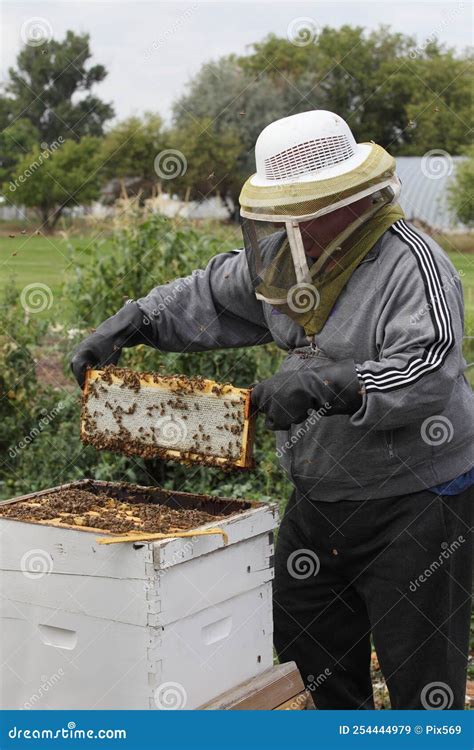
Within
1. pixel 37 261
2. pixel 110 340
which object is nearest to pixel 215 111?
pixel 37 261

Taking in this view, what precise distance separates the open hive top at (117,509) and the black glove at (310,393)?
34 cm

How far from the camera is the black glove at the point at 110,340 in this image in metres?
2.95

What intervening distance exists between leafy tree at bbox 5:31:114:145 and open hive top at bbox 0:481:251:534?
2758 centimetres

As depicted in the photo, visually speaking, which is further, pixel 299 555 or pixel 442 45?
pixel 442 45

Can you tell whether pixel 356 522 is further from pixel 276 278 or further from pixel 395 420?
pixel 276 278

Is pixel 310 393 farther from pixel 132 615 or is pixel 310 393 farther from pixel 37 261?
pixel 37 261

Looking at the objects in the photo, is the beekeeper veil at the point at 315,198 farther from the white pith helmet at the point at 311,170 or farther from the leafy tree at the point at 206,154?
the leafy tree at the point at 206,154

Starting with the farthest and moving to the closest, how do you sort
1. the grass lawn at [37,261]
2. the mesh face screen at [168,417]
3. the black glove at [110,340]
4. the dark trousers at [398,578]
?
the grass lawn at [37,261] → the black glove at [110,340] → the dark trousers at [398,578] → the mesh face screen at [168,417]

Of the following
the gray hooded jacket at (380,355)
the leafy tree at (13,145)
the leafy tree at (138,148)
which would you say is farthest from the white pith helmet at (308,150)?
the leafy tree at (138,148)

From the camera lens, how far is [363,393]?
7.93 feet

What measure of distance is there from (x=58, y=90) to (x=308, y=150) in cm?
3510

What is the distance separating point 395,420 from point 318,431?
0.39m

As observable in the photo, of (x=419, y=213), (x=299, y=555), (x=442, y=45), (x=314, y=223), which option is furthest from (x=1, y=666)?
(x=442, y=45)

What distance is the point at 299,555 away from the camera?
303 centimetres
